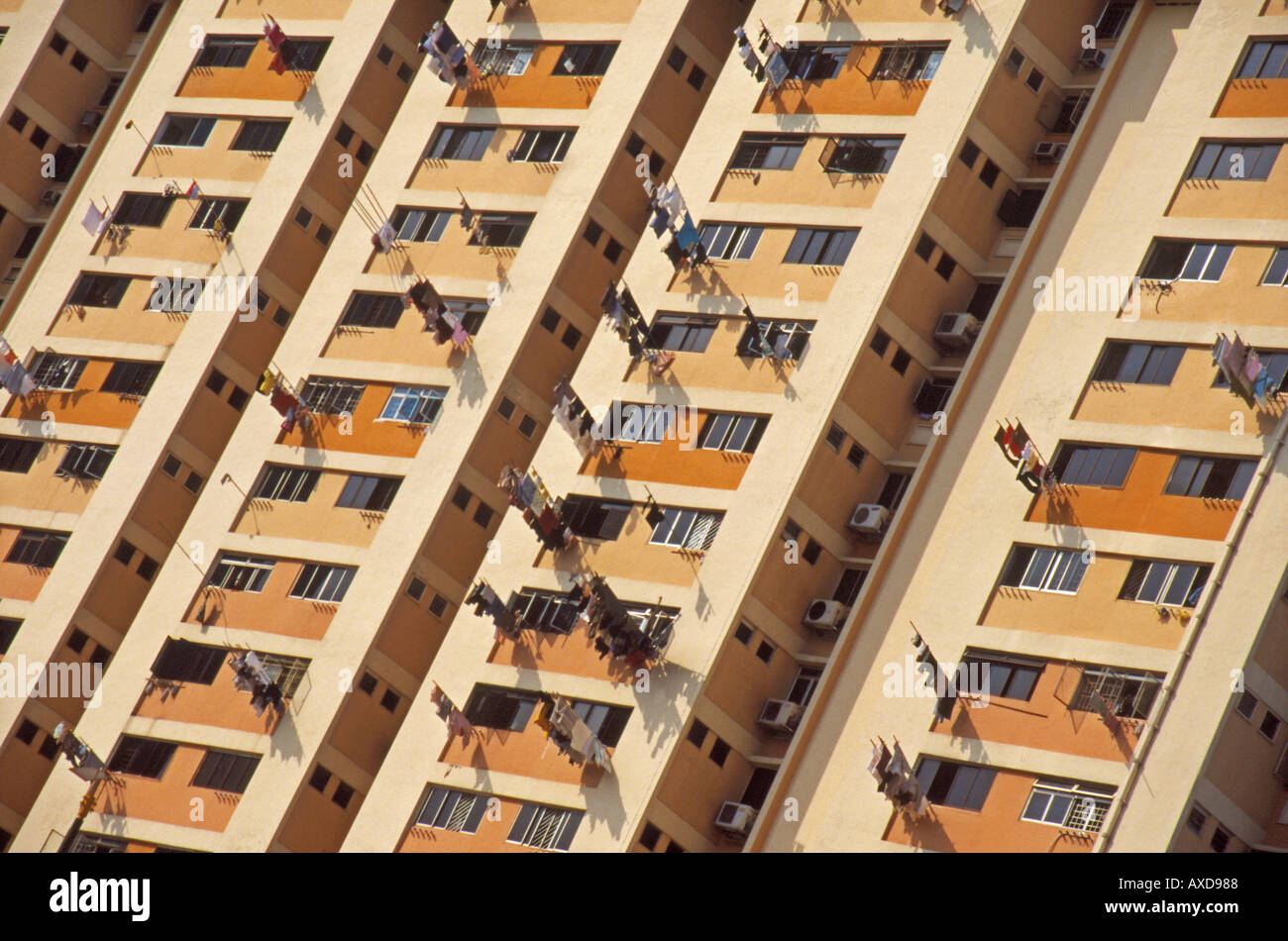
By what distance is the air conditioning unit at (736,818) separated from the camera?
57.5 m

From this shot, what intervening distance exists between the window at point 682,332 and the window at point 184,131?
937 inches

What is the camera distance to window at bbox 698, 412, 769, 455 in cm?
6131

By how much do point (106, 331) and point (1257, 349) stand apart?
140 ft

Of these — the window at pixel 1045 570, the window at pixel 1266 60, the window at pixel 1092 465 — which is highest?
the window at pixel 1266 60

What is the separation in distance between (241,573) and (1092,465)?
1141 inches

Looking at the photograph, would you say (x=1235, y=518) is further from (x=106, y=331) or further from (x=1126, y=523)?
(x=106, y=331)

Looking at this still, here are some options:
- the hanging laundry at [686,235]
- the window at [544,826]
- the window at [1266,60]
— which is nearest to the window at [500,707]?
the window at [544,826]

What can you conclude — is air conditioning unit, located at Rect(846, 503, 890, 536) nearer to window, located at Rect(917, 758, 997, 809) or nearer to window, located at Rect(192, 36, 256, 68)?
window, located at Rect(917, 758, 997, 809)

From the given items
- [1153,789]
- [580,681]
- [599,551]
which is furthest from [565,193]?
[1153,789]

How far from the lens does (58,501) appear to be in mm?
73688

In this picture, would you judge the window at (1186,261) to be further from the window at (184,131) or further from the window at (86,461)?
the window at (184,131)

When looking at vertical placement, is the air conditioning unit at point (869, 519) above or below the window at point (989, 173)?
below

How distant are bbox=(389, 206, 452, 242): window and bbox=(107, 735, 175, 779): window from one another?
1950 centimetres

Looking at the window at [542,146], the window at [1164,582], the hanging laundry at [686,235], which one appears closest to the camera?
the window at [1164,582]
